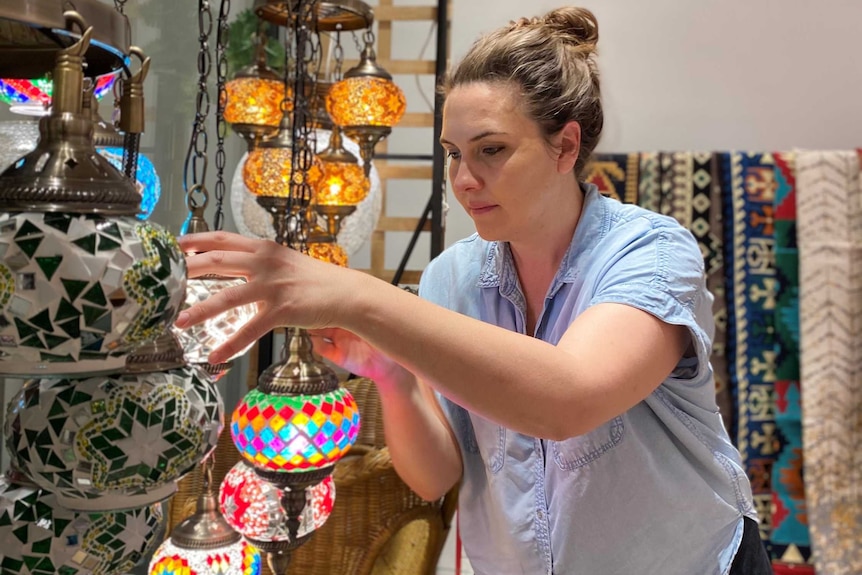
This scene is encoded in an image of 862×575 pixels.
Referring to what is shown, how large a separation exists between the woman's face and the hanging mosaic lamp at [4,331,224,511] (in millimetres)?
626

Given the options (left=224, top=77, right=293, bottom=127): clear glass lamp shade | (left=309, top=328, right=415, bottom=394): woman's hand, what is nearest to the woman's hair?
(left=309, top=328, right=415, bottom=394): woman's hand

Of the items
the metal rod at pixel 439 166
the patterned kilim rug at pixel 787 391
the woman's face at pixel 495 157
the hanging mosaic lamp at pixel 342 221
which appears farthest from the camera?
the patterned kilim rug at pixel 787 391

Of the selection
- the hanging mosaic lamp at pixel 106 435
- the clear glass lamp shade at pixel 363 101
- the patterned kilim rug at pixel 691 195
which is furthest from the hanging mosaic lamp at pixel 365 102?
the hanging mosaic lamp at pixel 106 435

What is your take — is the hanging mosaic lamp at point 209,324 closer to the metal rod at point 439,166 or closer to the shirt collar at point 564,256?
the shirt collar at point 564,256

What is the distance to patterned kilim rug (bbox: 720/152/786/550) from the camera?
2.56m

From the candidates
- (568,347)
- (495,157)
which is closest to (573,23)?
(495,157)

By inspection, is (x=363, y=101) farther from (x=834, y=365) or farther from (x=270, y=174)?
(x=834, y=365)

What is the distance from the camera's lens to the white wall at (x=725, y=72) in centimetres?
282

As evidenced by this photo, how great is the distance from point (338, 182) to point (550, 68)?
81 cm

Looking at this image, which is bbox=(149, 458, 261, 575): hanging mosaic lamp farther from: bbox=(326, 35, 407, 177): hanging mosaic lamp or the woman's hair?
bbox=(326, 35, 407, 177): hanging mosaic lamp

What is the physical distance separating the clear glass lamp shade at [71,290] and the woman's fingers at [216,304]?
0.16m

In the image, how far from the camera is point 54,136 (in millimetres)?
447

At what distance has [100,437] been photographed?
46 cm

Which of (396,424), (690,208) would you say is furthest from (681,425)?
(690,208)
